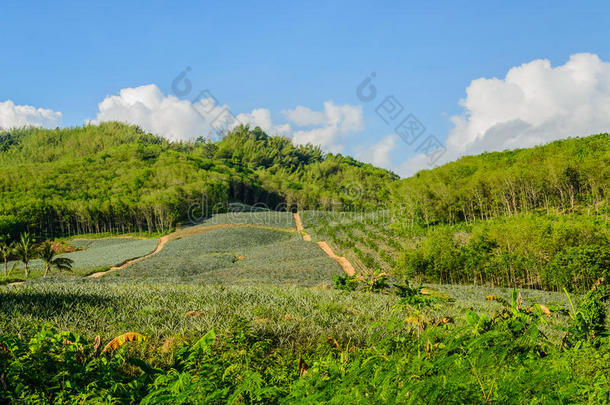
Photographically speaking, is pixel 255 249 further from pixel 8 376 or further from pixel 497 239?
pixel 8 376

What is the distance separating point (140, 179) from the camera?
80875mm

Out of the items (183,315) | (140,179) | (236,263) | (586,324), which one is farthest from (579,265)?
(140,179)

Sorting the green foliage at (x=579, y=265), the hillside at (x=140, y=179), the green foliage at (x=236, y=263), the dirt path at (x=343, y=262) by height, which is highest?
the hillside at (x=140, y=179)

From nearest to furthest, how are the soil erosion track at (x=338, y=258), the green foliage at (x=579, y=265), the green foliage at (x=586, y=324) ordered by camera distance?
the green foliage at (x=586, y=324), the green foliage at (x=579, y=265), the soil erosion track at (x=338, y=258)

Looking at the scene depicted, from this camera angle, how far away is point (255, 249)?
3703 centimetres

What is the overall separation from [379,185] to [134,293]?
133836 millimetres

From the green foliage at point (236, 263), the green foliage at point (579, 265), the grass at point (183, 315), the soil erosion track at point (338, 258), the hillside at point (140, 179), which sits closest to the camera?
the grass at point (183, 315)

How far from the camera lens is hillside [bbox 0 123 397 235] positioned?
202 feet

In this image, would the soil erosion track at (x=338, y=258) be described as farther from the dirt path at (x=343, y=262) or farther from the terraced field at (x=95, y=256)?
A: the terraced field at (x=95, y=256)

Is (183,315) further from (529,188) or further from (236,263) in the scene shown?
(529,188)

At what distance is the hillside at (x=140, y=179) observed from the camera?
61469 mm

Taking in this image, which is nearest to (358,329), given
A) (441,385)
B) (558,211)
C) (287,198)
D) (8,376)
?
(441,385)

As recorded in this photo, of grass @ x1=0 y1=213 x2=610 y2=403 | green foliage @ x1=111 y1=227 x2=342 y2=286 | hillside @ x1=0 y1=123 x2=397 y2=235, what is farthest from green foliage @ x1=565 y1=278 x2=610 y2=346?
hillside @ x1=0 y1=123 x2=397 y2=235

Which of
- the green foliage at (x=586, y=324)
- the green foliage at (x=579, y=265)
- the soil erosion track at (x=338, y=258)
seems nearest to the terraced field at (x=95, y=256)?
the soil erosion track at (x=338, y=258)
